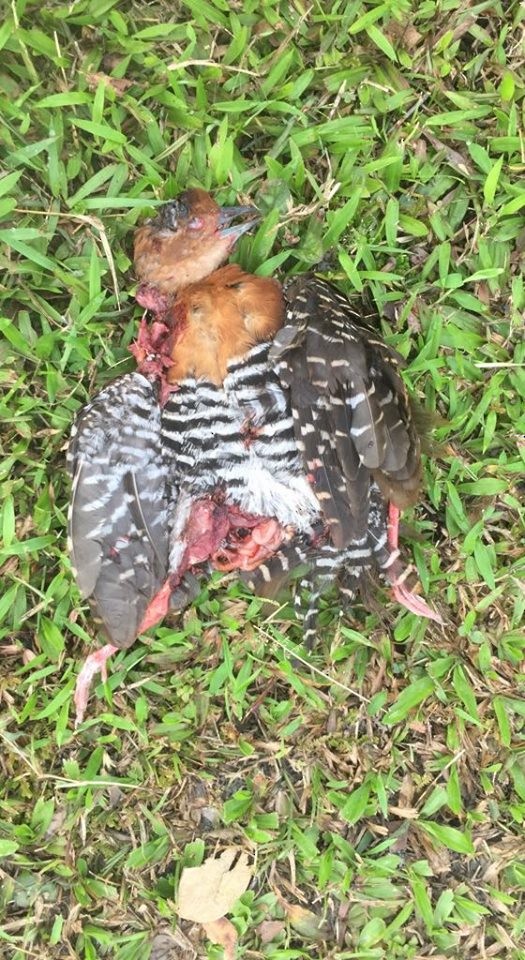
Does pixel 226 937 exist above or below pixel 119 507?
below

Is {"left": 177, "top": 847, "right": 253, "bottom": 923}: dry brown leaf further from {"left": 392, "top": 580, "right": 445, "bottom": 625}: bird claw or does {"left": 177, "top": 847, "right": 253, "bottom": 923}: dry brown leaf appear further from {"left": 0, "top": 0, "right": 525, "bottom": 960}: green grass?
{"left": 392, "top": 580, "right": 445, "bottom": 625}: bird claw

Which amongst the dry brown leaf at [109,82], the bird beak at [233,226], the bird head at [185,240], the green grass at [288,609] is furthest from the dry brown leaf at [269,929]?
the dry brown leaf at [109,82]

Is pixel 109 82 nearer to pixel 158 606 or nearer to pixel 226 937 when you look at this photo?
pixel 158 606

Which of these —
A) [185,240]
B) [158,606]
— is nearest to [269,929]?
[158,606]

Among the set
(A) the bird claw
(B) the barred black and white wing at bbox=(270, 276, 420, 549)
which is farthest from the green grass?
(B) the barred black and white wing at bbox=(270, 276, 420, 549)

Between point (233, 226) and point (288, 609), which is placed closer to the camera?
point (233, 226)

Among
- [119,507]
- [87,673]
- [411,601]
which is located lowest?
[411,601]
